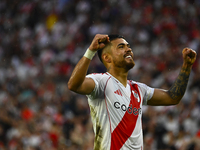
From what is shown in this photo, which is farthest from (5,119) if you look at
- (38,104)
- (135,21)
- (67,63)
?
(135,21)

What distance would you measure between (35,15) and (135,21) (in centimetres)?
534

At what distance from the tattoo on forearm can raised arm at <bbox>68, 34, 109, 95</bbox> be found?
1182mm

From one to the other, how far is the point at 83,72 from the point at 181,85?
1.37m

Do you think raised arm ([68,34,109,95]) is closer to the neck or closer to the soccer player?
the soccer player

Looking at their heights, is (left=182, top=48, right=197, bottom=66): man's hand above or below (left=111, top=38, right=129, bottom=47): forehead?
below

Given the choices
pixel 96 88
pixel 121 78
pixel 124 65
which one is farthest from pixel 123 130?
pixel 124 65

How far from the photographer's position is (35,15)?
14.1 metres

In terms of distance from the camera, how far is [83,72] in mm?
2840

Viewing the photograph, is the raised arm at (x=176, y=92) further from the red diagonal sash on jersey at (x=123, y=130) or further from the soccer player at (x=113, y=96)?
the red diagonal sash on jersey at (x=123, y=130)

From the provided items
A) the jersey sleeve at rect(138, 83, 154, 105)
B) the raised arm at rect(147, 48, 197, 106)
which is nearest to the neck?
the jersey sleeve at rect(138, 83, 154, 105)

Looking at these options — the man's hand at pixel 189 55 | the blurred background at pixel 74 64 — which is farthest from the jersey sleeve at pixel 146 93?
the blurred background at pixel 74 64

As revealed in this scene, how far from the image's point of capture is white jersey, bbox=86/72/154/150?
310 cm

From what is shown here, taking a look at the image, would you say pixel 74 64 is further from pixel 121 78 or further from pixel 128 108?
pixel 128 108

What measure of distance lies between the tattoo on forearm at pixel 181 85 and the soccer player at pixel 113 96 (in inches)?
4.6
